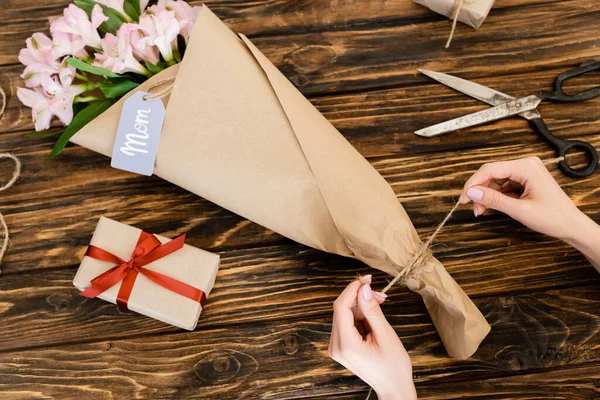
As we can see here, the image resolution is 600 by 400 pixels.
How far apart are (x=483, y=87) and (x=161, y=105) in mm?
592

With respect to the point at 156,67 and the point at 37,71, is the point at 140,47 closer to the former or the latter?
the point at 156,67

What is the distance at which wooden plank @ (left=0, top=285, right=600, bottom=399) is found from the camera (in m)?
0.86

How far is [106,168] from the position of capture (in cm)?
95

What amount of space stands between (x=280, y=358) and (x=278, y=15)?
2.23ft

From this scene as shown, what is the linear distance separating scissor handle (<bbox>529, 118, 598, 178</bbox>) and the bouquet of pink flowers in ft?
2.18

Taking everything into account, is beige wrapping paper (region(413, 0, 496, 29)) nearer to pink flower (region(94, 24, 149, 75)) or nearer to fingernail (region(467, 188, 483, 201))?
fingernail (region(467, 188, 483, 201))

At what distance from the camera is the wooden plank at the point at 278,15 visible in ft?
3.29

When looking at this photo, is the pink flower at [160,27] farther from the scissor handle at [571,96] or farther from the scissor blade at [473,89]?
the scissor handle at [571,96]

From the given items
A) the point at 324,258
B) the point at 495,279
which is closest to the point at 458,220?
the point at 495,279

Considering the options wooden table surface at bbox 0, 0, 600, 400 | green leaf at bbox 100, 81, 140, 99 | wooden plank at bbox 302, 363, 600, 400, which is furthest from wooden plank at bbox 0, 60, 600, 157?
wooden plank at bbox 302, 363, 600, 400

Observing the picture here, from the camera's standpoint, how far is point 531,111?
917 mm

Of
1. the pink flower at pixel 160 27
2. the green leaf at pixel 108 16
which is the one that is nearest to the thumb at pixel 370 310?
the pink flower at pixel 160 27

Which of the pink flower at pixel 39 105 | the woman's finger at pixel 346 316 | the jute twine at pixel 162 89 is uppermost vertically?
the jute twine at pixel 162 89

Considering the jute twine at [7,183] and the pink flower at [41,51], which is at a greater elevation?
the pink flower at [41,51]
